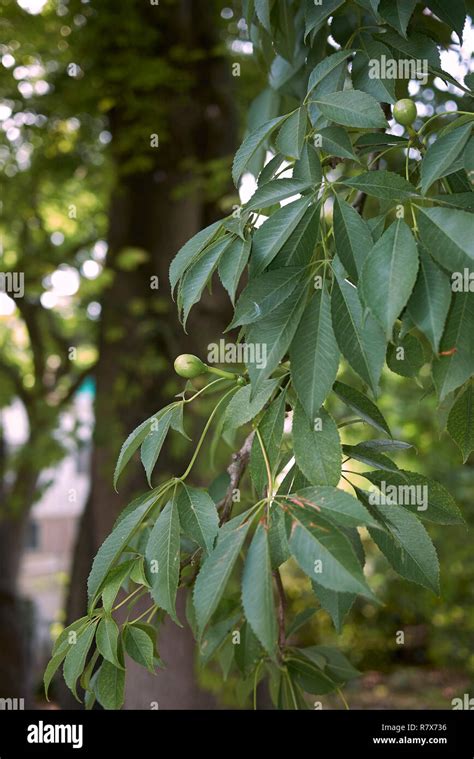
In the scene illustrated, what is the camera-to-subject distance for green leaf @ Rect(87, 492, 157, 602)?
2.51ft

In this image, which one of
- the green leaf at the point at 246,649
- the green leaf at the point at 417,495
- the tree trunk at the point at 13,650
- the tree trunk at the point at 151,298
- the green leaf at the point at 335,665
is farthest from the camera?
the tree trunk at the point at 13,650

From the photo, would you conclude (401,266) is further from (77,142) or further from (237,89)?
(77,142)

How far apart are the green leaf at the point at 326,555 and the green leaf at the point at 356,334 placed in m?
0.12

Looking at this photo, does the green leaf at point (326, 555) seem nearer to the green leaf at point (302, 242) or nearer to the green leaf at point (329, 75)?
the green leaf at point (302, 242)

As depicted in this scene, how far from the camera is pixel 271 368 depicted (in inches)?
27.2

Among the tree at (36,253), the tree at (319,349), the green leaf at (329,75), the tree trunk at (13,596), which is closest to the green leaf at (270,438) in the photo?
the tree at (319,349)

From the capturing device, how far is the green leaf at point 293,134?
76 cm

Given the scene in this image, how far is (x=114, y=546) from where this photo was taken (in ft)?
2.52

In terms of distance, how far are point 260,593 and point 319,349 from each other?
0.71ft

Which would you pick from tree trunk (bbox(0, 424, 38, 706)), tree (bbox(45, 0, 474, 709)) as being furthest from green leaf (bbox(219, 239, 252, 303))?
tree trunk (bbox(0, 424, 38, 706))

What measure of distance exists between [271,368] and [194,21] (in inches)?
110

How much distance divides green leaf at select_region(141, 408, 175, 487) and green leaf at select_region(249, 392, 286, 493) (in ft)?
0.31

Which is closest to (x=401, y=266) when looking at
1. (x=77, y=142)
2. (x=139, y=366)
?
(x=139, y=366)

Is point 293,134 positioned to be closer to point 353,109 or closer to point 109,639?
point 353,109
